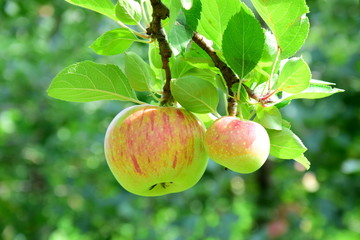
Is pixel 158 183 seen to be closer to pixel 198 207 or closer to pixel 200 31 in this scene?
pixel 200 31

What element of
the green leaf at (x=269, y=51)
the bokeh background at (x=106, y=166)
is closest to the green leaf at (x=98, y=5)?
the green leaf at (x=269, y=51)

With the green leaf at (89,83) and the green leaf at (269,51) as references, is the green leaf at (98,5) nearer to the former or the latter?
the green leaf at (89,83)

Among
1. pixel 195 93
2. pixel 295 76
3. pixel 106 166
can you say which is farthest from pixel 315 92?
pixel 106 166

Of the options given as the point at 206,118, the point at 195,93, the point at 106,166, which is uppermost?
the point at 195,93

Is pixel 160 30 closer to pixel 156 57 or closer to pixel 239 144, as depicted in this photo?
pixel 156 57

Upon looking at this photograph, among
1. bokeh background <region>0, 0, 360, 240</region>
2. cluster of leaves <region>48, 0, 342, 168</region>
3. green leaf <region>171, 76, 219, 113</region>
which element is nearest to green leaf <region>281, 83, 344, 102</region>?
cluster of leaves <region>48, 0, 342, 168</region>

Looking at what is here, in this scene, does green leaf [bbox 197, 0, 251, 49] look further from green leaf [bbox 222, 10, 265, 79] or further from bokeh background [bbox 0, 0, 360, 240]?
bokeh background [bbox 0, 0, 360, 240]

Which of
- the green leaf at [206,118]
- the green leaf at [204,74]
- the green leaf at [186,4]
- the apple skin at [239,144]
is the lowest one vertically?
the green leaf at [206,118]
